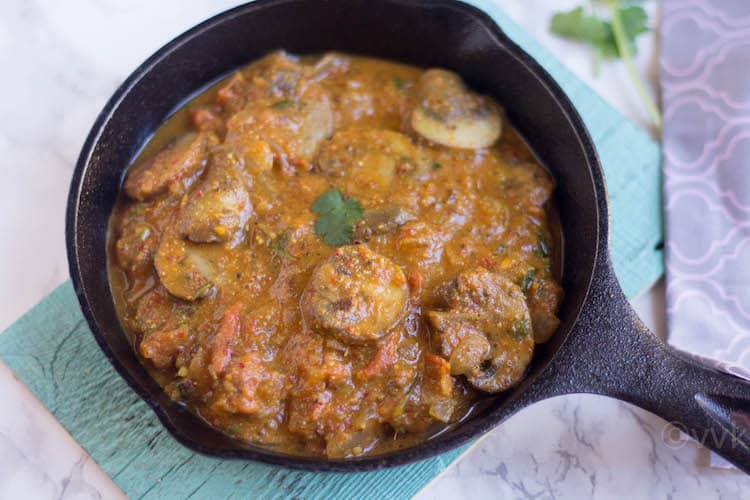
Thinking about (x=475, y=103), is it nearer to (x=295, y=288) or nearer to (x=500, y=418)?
(x=295, y=288)

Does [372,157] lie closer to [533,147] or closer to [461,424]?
[533,147]

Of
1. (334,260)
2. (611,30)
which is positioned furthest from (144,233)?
(611,30)

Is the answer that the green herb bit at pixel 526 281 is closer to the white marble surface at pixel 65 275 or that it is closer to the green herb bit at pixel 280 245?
the white marble surface at pixel 65 275

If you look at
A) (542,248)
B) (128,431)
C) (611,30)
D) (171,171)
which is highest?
(171,171)

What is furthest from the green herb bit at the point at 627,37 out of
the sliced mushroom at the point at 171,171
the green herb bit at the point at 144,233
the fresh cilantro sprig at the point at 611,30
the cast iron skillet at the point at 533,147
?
the green herb bit at the point at 144,233

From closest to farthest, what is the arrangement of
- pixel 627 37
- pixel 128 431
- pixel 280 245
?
pixel 280 245 < pixel 128 431 < pixel 627 37

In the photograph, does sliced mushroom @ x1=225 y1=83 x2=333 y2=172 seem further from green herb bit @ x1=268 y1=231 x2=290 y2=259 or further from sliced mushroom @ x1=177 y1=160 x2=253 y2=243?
green herb bit @ x1=268 y1=231 x2=290 y2=259
